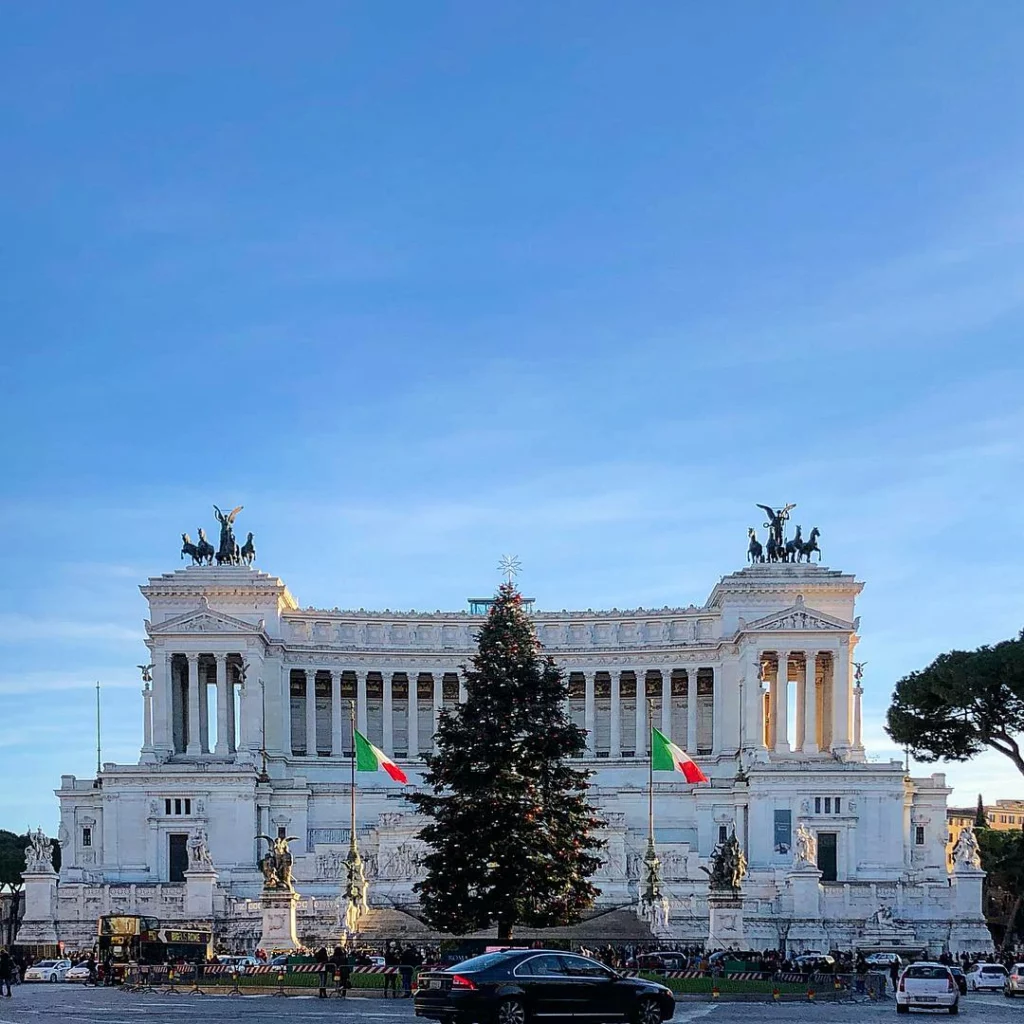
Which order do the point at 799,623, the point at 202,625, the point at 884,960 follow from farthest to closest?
1. the point at 202,625
2. the point at 799,623
3. the point at 884,960

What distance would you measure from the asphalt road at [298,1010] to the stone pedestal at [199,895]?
30.3 m

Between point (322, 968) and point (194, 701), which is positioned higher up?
point (194, 701)

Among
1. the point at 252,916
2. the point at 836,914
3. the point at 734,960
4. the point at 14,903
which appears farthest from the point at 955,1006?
the point at 14,903

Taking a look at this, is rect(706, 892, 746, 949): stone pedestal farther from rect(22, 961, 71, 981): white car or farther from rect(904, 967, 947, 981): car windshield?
rect(22, 961, 71, 981): white car

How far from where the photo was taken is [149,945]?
3140 inches

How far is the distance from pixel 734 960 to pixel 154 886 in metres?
36.4

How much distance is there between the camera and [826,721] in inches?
4995

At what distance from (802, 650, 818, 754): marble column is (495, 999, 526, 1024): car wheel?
3444 inches

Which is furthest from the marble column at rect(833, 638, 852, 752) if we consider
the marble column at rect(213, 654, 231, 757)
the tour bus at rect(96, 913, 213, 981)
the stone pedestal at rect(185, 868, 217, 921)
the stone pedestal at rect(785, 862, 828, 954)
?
the tour bus at rect(96, 913, 213, 981)

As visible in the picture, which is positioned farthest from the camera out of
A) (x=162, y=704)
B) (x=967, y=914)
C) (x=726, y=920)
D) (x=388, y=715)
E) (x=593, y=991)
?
(x=388, y=715)

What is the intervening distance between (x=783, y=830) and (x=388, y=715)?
114 ft

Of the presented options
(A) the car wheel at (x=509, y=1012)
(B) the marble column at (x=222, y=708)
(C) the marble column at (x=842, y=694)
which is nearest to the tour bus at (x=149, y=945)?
(B) the marble column at (x=222, y=708)

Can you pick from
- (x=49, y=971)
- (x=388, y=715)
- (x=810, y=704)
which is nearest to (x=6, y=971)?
(x=49, y=971)

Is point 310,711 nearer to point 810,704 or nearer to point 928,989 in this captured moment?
point 810,704
